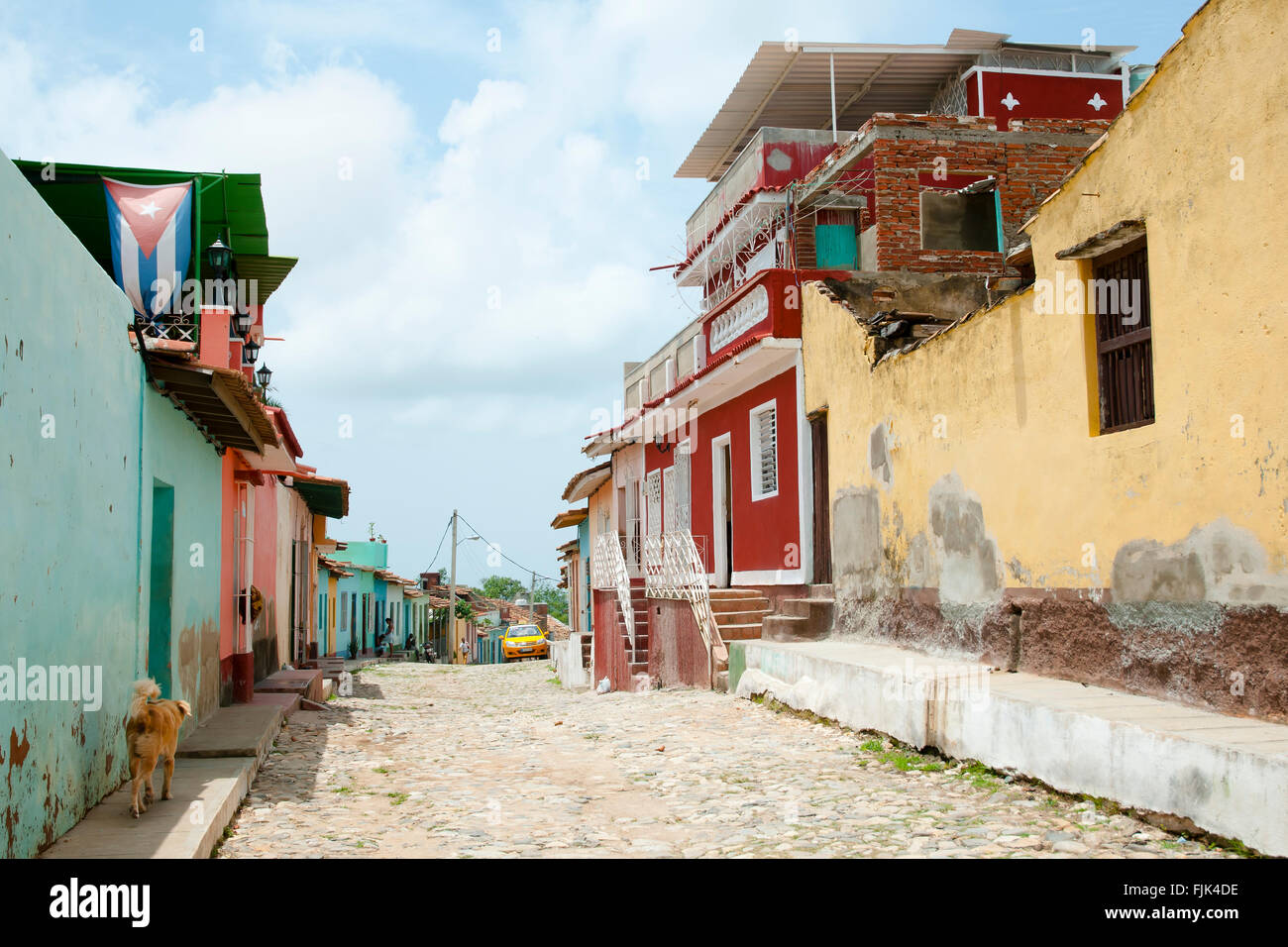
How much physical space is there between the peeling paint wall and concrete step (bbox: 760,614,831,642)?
2.28m

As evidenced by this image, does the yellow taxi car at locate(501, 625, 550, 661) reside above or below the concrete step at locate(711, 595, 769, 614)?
below

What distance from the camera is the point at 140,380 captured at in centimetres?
707

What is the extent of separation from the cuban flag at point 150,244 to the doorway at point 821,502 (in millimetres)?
6917

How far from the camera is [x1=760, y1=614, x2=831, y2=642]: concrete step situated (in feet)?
39.6

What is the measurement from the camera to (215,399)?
27.0ft

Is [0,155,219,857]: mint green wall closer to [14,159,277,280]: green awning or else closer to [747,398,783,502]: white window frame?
[14,159,277,280]: green awning

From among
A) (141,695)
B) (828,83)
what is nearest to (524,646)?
(828,83)

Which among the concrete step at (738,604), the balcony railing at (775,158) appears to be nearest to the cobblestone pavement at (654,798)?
the concrete step at (738,604)

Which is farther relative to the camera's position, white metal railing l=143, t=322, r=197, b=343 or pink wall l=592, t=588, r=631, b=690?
pink wall l=592, t=588, r=631, b=690

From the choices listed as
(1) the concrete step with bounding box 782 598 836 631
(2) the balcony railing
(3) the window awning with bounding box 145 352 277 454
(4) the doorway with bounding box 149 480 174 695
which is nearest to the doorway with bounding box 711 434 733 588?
(1) the concrete step with bounding box 782 598 836 631

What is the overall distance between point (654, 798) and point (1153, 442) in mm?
3770

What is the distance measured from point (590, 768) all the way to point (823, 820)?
8.75 ft

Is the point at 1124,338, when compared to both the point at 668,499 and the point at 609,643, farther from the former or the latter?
the point at 609,643
